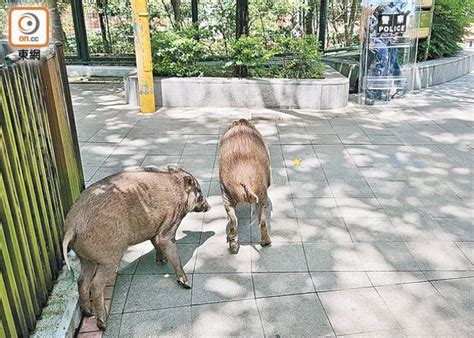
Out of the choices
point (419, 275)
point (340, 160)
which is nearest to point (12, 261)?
point (419, 275)

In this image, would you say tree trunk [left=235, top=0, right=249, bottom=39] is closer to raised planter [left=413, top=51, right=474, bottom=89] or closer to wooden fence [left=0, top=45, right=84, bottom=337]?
raised planter [left=413, top=51, right=474, bottom=89]

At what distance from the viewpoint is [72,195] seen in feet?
12.2

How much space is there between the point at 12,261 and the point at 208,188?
277 cm

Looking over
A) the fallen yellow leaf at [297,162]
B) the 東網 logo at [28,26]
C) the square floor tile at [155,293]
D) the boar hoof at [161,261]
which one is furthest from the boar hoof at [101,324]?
the fallen yellow leaf at [297,162]

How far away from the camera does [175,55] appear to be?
8641 mm

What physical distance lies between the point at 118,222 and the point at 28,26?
141cm

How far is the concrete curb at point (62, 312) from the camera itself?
2.85 metres

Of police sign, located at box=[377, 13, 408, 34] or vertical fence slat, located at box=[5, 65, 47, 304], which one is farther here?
police sign, located at box=[377, 13, 408, 34]

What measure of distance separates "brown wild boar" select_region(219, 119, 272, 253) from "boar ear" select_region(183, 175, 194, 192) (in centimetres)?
33

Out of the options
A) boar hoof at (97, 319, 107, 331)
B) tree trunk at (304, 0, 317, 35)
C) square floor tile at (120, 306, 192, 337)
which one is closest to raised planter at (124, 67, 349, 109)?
tree trunk at (304, 0, 317, 35)

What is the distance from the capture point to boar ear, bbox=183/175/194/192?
3.71 meters

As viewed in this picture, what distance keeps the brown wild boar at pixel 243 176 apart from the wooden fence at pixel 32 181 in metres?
1.35

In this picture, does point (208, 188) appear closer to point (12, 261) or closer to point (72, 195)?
point (72, 195)

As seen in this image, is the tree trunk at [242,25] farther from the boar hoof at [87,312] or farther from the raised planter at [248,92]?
the boar hoof at [87,312]
